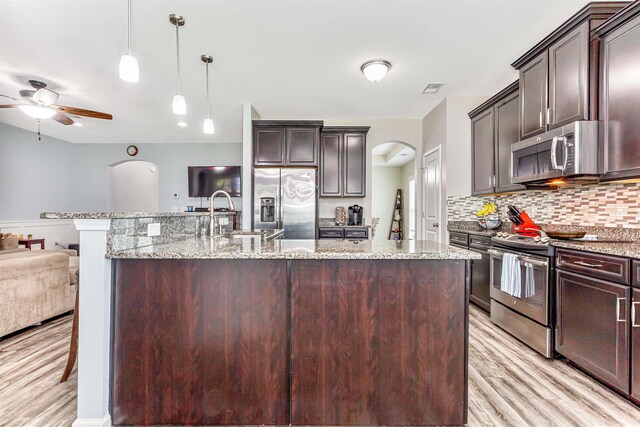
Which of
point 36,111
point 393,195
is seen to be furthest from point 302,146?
point 393,195

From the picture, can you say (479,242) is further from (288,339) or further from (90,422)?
(90,422)

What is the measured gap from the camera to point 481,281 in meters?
3.54

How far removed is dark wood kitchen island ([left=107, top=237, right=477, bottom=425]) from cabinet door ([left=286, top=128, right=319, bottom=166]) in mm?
3338

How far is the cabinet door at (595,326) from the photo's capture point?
188 cm

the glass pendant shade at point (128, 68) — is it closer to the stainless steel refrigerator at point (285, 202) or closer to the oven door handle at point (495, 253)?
the stainless steel refrigerator at point (285, 202)

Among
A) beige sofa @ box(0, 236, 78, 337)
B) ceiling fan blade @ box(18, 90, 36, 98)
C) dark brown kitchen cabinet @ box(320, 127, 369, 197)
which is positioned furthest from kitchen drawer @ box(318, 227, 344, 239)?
ceiling fan blade @ box(18, 90, 36, 98)

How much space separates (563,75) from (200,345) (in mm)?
3243

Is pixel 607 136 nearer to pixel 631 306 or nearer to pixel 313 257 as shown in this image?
pixel 631 306

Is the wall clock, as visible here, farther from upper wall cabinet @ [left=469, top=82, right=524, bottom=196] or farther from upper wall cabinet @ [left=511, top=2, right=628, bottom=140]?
upper wall cabinet @ [left=511, top=2, right=628, bottom=140]

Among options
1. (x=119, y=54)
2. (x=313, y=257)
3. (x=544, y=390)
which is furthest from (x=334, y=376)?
(x=119, y=54)

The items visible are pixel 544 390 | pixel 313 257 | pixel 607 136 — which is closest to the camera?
pixel 313 257

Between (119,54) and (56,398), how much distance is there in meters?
2.98

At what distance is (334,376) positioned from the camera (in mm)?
1619

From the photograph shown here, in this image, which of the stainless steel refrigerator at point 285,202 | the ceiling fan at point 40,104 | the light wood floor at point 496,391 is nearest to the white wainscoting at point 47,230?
the ceiling fan at point 40,104
